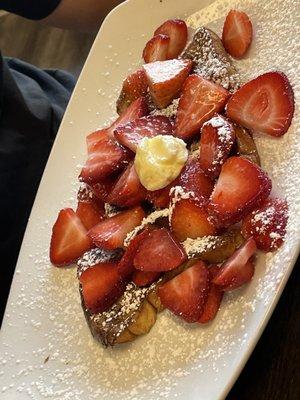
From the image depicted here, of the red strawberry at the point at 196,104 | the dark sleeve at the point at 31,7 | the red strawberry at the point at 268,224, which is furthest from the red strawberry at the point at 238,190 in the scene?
the dark sleeve at the point at 31,7

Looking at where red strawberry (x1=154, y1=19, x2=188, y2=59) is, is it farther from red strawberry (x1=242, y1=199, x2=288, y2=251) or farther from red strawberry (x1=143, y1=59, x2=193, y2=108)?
red strawberry (x1=242, y1=199, x2=288, y2=251)

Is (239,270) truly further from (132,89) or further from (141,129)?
(132,89)

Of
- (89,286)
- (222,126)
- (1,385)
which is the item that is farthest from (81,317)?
Answer: (222,126)

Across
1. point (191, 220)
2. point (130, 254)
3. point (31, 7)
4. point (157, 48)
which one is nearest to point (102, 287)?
point (130, 254)

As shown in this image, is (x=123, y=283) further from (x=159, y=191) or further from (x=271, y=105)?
(x=271, y=105)

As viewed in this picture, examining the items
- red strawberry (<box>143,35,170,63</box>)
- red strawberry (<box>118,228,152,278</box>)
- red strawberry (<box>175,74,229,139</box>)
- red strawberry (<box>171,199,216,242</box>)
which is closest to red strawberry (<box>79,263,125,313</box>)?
red strawberry (<box>118,228,152,278</box>)

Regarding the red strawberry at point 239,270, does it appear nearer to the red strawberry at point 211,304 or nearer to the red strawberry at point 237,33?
the red strawberry at point 211,304
